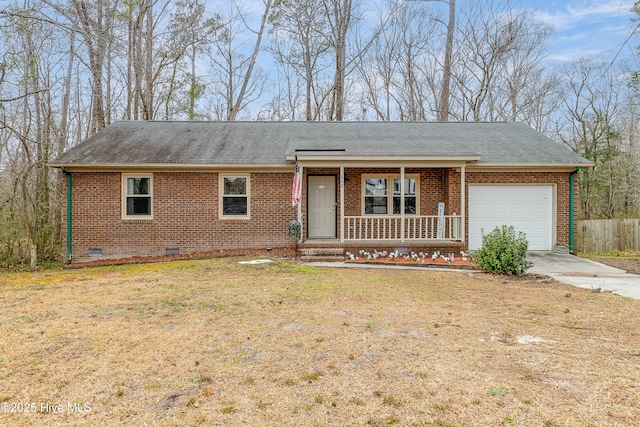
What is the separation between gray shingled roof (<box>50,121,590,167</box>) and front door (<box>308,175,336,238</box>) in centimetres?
123

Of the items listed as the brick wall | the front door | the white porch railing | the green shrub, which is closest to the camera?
the green shrub

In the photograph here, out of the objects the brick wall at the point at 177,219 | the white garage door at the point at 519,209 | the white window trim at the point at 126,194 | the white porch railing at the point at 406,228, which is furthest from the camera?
the white garage door at the point at 519,209

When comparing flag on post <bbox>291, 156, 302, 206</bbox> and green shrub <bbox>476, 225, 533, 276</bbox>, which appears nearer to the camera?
green shrub <bbox>476, 225, 533, 276</bbox>

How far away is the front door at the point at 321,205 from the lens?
1202 centimetres

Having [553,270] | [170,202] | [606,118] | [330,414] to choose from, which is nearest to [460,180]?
[553,270]

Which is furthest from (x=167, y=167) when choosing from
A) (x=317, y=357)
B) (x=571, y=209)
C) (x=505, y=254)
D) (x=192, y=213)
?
(x=571, y=209)

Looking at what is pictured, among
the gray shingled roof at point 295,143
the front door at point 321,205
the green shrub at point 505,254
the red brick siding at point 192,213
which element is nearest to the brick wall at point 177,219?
the red brick siding at point 192,213

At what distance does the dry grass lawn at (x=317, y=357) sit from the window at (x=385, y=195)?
5582 mm

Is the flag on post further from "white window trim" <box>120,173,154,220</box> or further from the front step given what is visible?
"white window trim" <box>120,173,154,220</box>

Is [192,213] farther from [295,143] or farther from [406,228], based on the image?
[406,228]

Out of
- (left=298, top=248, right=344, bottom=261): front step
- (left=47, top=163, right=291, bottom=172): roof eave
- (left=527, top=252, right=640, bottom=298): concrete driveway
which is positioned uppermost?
(left=47, top=163, right=291, bottom=172): roof eave

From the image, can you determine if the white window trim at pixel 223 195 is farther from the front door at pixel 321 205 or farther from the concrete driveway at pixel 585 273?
the concrete driveway at pixel 585 273

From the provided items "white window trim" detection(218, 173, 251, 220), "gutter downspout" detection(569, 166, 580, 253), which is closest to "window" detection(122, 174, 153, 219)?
"white window trim" detection(218, 173, 251, 220)

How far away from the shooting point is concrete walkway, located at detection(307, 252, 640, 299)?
23.7 ft
